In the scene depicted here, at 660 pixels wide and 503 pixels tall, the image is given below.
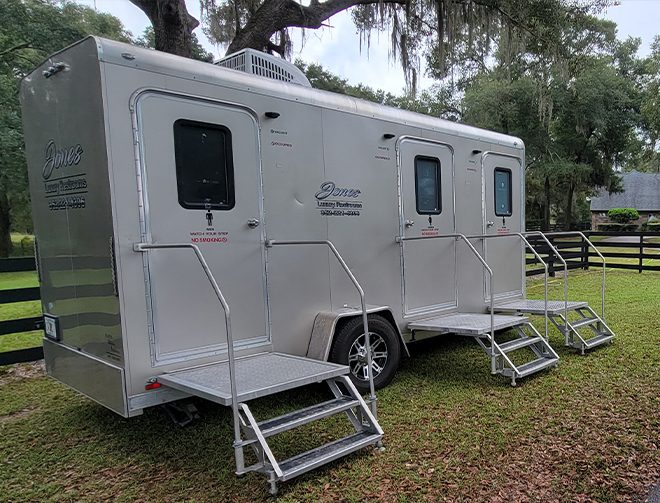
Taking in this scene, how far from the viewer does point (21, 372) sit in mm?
5734

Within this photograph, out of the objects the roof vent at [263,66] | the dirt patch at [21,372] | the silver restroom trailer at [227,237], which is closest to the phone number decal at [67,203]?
the silver restroom trailer at [227,237]

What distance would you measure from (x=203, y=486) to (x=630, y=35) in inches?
1279

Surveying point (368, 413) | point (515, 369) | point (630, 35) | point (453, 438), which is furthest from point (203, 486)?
point (630, 35)

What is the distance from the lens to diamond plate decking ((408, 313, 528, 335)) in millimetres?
4781

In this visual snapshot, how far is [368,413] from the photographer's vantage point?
3.38 metres

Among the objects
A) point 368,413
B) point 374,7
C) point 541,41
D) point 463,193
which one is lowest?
point 368,413

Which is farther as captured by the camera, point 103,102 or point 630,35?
point 630,35

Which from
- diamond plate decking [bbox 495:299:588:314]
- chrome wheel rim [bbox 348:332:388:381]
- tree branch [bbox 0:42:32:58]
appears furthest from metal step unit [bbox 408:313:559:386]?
tree branch [bbox 0:42:32:58]

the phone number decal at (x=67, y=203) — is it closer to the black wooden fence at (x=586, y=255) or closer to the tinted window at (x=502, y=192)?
the tinted window at (x=502, y=192)

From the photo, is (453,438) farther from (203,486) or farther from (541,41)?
(541,41)

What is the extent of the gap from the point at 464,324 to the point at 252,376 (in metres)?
2.56

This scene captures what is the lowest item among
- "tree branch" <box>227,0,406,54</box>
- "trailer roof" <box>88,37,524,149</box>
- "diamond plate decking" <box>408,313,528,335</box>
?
"diamond plate decking" <box>408,313,528,335</box>

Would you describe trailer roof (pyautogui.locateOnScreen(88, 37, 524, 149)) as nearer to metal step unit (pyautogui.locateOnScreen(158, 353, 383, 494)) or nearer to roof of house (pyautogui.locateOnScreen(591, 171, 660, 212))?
metal step unit (pyautogui.locateOnScreen(158, 353, 383, 494))

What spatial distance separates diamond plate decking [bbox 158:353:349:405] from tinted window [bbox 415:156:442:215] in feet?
8.19
